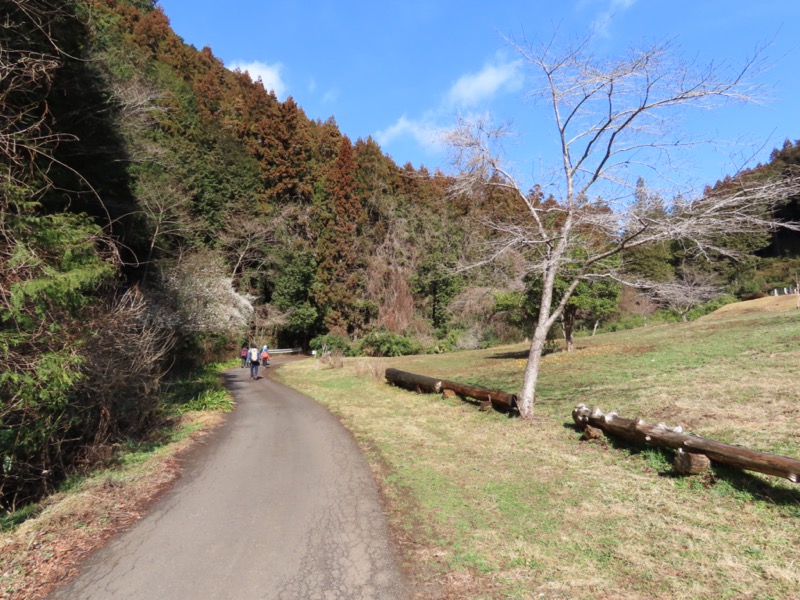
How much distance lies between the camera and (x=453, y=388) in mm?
13273

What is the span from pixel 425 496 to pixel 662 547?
272 centimetres

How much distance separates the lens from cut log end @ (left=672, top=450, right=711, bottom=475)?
18.7 feet

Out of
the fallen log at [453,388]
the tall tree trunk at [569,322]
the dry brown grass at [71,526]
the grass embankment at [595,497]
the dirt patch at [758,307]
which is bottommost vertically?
the dry brown grass at [71,526]

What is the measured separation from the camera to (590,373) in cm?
1495

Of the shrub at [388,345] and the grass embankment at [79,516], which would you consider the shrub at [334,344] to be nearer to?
the shrub at [388,345]

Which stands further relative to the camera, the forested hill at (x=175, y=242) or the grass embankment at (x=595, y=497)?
the forested hill at (x=175, y=242)

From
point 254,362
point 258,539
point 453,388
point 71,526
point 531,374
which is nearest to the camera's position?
point 258,539

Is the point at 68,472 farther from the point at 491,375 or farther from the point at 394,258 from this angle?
the point at 394,258

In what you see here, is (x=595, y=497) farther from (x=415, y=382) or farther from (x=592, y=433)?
(x=415, y=382)

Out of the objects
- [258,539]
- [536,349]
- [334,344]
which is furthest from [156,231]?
[334,344]

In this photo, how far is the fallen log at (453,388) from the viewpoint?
1066 centimetres

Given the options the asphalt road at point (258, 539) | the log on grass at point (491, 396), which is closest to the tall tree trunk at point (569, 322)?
the log on grass at point (491, 396)

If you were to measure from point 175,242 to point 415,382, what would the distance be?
71.5ft

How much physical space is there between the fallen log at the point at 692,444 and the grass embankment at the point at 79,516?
6.97m
